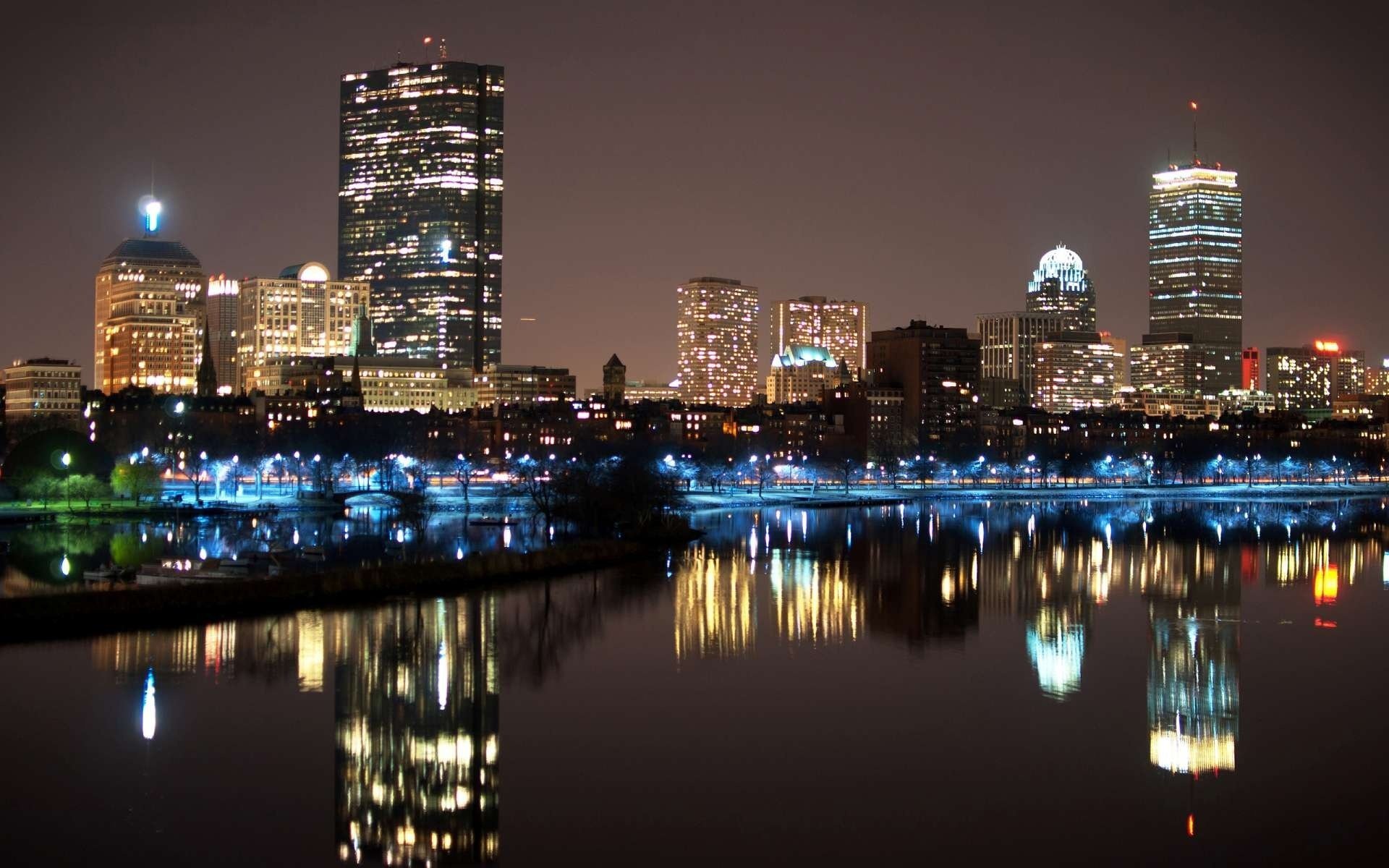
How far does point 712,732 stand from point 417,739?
5634 mm

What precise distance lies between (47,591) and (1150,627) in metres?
32.1

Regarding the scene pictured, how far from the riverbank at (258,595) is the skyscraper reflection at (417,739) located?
3341 mm

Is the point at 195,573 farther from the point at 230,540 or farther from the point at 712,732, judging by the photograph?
the point at 712,732

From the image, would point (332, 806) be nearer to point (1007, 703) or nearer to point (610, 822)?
point (610, 822)

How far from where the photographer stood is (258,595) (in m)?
44.8

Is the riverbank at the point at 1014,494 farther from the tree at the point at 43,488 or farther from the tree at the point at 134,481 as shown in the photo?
the tree at the point at 43,488

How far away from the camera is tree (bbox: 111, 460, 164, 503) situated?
313 feet

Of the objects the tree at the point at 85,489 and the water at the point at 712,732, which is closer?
the water at the point at 712,732

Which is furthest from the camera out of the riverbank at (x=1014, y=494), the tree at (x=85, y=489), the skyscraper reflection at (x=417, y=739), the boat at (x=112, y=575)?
the riverbank at (x=1014, y=494)

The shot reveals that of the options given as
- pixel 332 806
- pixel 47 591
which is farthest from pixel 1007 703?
pixel 47 591

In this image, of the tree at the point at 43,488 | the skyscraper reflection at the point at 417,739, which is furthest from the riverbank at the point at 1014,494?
the skyscraper reflection at the point at 417,739

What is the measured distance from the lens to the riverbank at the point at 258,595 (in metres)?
40.1

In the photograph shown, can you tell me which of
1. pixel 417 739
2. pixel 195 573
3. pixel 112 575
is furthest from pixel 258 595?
pixel 417 739

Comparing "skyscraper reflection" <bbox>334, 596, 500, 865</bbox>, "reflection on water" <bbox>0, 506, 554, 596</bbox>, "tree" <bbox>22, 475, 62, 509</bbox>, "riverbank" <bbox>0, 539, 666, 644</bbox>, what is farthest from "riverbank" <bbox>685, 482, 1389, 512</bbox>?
"skyscraper reflection" <bbox>334, 596, 500, 865</bbox>
